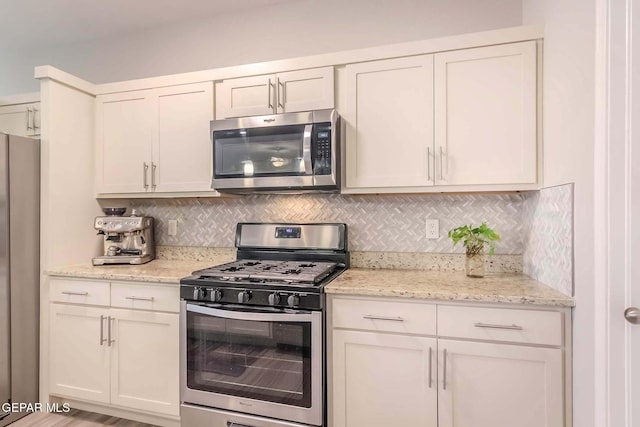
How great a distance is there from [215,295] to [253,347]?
339 millimetres

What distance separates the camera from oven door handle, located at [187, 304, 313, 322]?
169cm

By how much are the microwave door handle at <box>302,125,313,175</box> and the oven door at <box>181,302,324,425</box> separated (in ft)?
2.60

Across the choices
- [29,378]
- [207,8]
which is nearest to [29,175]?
[29,378]

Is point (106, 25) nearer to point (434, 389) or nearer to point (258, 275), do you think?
point (258, 275)

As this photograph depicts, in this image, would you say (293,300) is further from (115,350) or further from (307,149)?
(115,350)

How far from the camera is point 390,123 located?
193cm

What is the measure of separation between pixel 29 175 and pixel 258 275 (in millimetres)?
1704

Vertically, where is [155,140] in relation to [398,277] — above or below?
above

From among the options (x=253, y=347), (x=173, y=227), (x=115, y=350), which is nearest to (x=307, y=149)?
(x=253, y=347)

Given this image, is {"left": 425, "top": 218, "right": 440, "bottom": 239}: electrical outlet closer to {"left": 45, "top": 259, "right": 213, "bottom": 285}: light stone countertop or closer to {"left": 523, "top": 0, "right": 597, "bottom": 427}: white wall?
{"left": 523, "top": 0, "right": 597, "bottom": 427}: white wall

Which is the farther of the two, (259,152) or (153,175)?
(153,175)

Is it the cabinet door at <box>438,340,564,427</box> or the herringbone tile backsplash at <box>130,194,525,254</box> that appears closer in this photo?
the cabinet door at <box>438,340,564,427</box>

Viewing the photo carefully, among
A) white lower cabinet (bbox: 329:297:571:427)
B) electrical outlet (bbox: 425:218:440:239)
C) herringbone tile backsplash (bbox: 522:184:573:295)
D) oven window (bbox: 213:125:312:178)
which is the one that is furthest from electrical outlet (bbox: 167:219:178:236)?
herringbone tile backsplash (bbox: 522:184:573:295)

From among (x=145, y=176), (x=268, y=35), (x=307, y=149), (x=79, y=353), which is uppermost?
(x=268, y=35)
